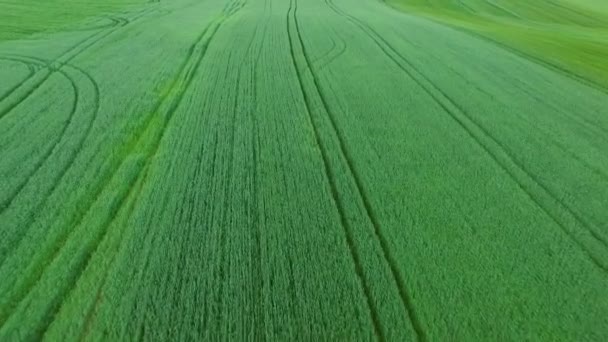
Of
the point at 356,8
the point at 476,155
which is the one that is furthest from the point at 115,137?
the point at 356,8

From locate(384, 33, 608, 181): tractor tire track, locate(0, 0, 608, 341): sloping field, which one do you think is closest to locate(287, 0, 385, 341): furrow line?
locate(0, 0, 608, 341): sloping field

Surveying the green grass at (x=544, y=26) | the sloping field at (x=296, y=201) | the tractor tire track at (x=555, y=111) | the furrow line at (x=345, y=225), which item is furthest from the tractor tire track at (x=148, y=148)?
the green grass at (x=544, y=26)

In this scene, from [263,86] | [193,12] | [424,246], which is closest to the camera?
[424,246]

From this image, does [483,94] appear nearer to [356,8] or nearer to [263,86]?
[263,86]

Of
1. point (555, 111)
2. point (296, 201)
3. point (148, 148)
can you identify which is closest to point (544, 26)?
point (555, 111)

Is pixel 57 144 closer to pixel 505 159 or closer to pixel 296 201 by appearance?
pixel 296 201

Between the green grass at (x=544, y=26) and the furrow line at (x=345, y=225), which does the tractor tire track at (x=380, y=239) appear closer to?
the furrow line at (x=345, y=225)
